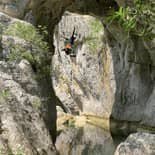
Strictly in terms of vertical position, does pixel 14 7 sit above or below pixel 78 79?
above

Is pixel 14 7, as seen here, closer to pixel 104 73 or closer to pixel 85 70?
pixel 104 73

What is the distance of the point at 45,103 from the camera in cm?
907

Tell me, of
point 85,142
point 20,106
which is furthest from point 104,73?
point 20,106

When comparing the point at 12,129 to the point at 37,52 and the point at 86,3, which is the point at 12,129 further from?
the point at 86,3

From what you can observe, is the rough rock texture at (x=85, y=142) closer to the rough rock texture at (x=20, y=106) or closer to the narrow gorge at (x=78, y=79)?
the narrow gorge at (x=78, y=79)

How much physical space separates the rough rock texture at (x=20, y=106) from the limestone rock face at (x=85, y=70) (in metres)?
8.78

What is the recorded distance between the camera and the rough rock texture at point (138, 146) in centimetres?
704

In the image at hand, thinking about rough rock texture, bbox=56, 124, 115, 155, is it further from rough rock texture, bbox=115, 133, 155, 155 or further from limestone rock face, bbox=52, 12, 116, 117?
rough rock texture, bbox=115, 133, 155, 155

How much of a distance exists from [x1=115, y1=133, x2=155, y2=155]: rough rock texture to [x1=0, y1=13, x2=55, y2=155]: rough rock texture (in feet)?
4.48

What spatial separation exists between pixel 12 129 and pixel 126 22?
9.25ft

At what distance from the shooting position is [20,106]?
738 cm

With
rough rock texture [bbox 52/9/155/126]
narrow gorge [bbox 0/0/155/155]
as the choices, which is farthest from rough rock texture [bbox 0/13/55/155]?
rough rock texture [bbox 52/9/155/126]

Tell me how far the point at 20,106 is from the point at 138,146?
221 centimetres

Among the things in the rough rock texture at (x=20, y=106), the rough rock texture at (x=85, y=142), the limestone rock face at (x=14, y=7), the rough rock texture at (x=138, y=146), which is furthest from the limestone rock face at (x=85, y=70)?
the rough rock texture at (x=138, y=146)
